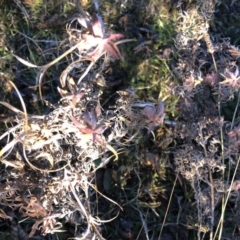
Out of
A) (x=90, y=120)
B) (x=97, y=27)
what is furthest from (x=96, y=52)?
(x=90, y=120)

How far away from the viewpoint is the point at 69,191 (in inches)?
66.1

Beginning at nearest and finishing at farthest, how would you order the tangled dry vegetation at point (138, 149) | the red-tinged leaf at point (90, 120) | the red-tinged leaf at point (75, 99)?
the red-tinged leaf at point (90, 120) < the red-tinged leaf at point (75, 99) < the tangled dry vegetation at point (138, 149)

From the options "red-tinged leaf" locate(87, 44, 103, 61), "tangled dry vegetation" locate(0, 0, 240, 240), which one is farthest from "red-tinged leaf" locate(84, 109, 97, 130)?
"red-tinged leaf" locate(87, 44, 103, 61)

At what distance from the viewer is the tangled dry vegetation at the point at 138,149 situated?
1651mm

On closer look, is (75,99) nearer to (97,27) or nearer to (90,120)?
(90,120)

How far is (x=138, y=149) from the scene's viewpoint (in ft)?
6.42

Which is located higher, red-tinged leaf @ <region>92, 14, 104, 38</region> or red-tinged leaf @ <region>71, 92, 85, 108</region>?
red-tinged leaf @ <region>92, 14, 104, 38</region>

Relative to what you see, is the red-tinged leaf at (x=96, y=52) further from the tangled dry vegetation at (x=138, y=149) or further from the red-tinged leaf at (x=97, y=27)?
the tangled dry vegetation at (x=138, y=149)

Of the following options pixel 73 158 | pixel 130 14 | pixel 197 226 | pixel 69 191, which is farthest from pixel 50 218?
pixel 130 14

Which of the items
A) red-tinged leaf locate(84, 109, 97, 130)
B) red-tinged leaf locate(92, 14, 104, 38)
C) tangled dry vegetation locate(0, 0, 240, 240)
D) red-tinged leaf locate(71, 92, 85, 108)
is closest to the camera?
red-tinged leaf locate(92, 14, 104, 38)

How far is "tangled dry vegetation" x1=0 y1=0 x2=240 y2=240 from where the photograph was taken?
1.65m

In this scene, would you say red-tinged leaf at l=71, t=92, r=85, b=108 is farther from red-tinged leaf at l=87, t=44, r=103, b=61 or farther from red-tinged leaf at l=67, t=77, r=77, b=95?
red-tinged leaf at l=87, t=44, r=103, b=61

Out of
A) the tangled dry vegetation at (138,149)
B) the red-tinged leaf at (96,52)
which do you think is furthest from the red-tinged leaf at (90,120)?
the red-tinged leaf at (96,52)

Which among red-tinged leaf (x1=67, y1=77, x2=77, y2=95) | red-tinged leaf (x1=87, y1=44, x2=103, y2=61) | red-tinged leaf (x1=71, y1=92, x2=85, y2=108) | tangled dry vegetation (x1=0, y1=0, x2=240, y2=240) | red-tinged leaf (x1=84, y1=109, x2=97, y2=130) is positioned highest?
red-tinged leaf (x1=87, y1=44, x2=103, y2=61)
